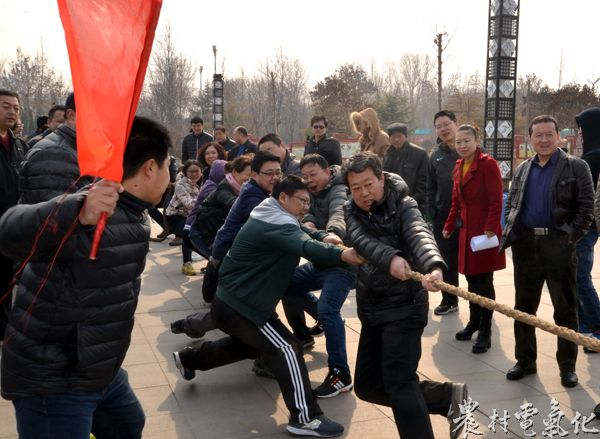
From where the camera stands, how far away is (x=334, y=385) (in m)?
4.45

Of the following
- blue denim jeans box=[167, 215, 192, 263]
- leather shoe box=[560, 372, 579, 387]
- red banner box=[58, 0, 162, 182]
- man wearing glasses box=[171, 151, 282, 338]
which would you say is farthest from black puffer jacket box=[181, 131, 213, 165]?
red banner box=[58, 0, 162, 182]

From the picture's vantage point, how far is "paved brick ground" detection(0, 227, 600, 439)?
3.96 metres

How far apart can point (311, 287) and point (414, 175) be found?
2.65m

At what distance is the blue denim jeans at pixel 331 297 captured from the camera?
15.0ft

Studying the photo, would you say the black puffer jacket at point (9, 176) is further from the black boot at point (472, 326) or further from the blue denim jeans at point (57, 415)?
the black boot at point (472, 326)

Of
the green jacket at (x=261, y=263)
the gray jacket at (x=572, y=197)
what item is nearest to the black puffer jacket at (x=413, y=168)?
the gray jacket at (x=572, y=197)

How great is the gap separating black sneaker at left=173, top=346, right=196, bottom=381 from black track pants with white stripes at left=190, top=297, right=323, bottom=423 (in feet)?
1.52

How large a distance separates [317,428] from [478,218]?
102 inches

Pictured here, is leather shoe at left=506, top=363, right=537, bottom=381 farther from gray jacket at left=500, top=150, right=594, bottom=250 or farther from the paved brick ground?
gray jacket at left=500, top=150, right=594, bottom=250

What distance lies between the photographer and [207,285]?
243 inches

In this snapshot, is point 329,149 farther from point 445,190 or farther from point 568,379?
point 568,379

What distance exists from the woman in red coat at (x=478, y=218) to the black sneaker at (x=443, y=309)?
0.79 m

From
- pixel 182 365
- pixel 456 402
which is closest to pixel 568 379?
pixel 456 402

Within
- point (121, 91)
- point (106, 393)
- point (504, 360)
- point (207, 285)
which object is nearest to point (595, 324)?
point (504, 360)
